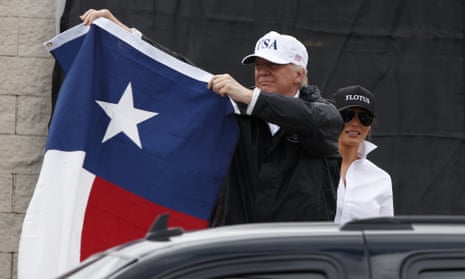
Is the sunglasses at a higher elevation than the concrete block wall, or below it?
below

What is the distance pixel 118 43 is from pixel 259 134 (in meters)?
1.02

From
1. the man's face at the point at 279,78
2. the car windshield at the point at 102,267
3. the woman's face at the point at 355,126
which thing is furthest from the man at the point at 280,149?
the car windshield at the point at 102,267

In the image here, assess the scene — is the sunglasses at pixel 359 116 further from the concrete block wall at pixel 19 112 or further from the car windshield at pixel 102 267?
the concrete block wall at pixel 19 112

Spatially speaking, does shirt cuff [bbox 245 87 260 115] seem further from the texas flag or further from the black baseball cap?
the black baseball cap

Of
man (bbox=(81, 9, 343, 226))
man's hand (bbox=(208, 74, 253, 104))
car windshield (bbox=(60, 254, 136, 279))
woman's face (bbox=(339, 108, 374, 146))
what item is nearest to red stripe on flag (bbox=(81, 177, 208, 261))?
man (bbox=(81, 9, 343, 226))

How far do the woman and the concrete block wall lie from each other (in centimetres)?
283

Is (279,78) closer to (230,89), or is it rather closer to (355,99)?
(230,89)

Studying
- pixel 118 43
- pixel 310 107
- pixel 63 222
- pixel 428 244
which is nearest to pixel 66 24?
pixel 118 43

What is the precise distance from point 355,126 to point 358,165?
0.20 m

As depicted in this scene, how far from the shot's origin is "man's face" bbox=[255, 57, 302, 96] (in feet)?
18.5

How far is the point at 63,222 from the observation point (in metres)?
5.79

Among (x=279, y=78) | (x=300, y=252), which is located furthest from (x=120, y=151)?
(x=300, y=252)

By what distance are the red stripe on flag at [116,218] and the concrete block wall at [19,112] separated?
8.18 feet

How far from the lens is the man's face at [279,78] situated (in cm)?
564
